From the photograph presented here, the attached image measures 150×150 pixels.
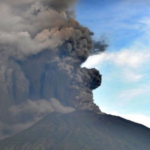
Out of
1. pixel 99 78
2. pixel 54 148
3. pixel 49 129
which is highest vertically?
pixel 99 78

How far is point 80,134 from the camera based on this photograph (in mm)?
149500

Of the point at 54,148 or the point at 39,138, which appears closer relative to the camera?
the point at 54,148

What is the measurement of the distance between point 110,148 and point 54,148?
812 inches

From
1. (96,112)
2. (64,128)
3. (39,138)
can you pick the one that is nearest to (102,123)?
(96,112)

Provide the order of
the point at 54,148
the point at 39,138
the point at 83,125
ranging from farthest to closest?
the point at 83,125, the point at 39,138, the point at 54,148

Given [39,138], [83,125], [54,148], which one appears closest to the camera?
[54,148]

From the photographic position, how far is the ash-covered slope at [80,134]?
140m

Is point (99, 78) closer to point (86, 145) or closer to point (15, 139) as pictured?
point (86, 145)

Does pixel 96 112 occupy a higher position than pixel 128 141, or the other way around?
pixel 96 112

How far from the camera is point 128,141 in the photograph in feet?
487

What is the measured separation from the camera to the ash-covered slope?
458 feet

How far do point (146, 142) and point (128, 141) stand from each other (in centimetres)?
782

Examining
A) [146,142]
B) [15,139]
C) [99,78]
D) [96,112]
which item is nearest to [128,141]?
[146,142]

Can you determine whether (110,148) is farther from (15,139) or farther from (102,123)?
(15,139)
